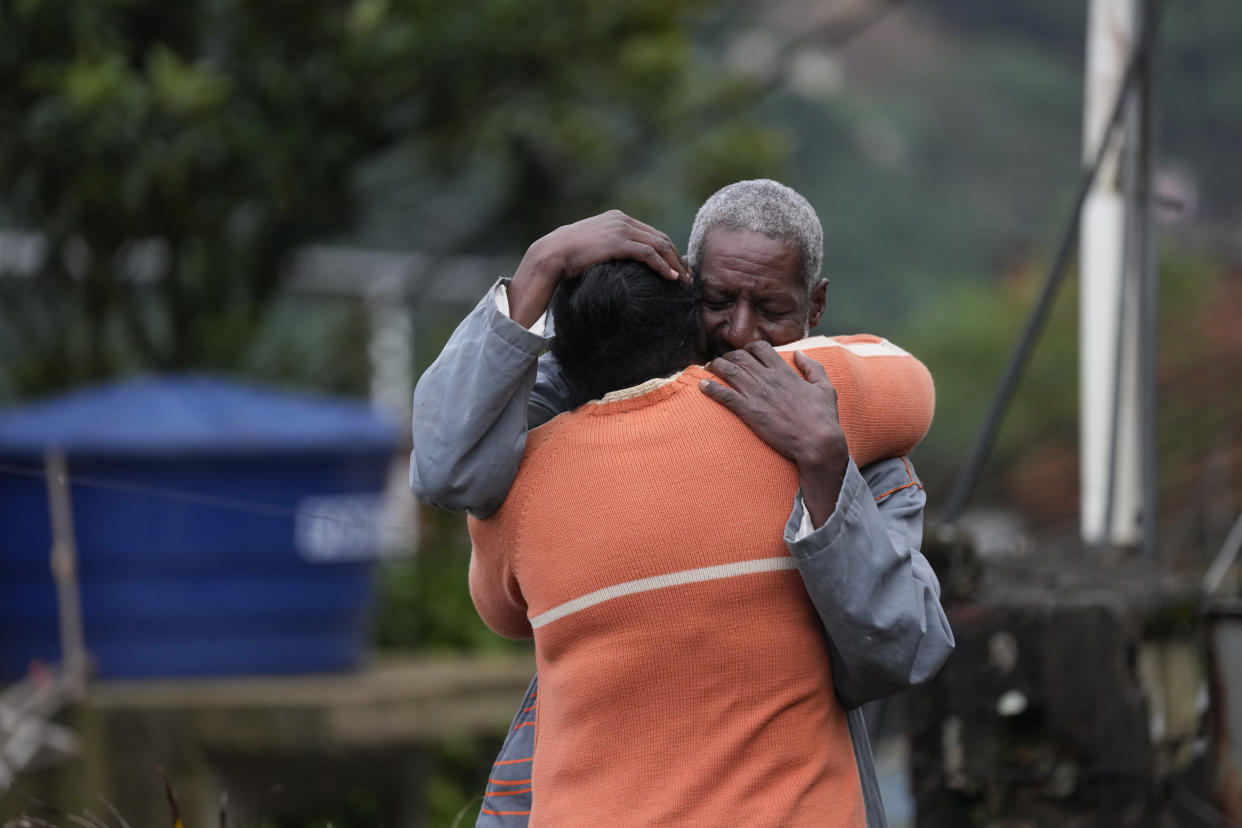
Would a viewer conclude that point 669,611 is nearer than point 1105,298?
Yes

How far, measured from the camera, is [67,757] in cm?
632

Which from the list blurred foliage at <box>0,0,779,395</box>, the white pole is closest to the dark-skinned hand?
the white pole

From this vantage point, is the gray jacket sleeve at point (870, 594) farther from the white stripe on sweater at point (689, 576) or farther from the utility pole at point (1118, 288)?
the utility pole at point (1118, 288)

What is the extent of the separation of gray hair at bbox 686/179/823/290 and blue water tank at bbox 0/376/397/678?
4.91 m

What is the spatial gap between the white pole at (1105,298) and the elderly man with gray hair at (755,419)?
129 inches

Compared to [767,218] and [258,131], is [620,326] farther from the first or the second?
[258,131]

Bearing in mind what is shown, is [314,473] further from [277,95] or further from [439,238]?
[439,238]

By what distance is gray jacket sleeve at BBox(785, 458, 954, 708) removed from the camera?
1.66 m

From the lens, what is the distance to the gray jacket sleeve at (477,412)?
1779mm

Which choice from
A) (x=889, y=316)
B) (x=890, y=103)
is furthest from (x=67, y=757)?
(x=890, y=103)

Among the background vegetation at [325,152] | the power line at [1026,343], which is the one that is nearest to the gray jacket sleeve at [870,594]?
the power line at [1026,343]

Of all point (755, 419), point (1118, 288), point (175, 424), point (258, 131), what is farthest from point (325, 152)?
point (755, 419)

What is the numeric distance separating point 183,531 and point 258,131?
1792mm

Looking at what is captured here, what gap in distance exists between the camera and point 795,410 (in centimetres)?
173
